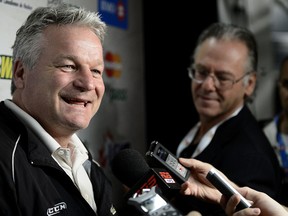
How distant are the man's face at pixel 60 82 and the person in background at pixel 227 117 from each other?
0.65m

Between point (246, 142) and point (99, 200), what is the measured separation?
72 centimetres

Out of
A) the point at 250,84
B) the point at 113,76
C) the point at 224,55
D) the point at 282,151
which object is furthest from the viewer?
the point at 282,151

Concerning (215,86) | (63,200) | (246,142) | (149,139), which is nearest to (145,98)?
(149,139)

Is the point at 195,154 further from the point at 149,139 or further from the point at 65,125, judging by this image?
the point at 65,125

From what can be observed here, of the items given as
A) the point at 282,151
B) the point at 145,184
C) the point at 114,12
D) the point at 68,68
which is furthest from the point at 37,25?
the point at 282,151

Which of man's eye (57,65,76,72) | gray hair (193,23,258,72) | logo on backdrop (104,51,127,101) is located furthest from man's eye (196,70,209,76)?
man's eye (57,65,76,72)

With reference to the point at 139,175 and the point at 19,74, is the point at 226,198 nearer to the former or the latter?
the point at 139,175

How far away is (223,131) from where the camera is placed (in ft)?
6.43

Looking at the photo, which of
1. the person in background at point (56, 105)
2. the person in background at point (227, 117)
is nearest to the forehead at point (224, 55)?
the person in background at point (227, 117)

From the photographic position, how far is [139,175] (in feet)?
4.35

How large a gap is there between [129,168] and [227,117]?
2.75ft

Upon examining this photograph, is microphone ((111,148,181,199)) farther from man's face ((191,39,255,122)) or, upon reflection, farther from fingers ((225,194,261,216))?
man's face ((191,39,255,122))

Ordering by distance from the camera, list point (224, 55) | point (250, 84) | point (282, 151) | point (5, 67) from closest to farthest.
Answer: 1. point (5, 67)
2. point (224, 55)
3. point (250, 84)
4. point (282, 151)

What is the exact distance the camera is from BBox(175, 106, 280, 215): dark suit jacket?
1.79m
